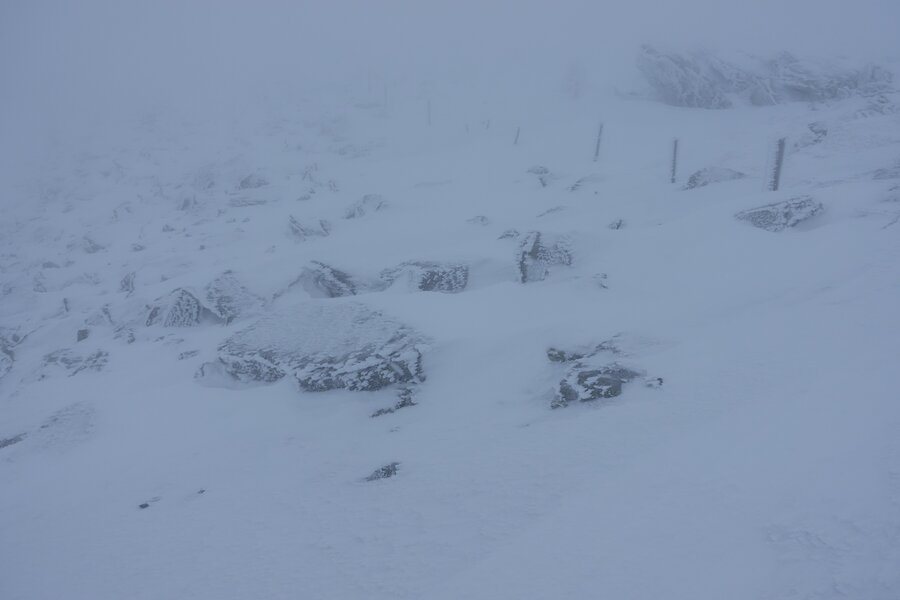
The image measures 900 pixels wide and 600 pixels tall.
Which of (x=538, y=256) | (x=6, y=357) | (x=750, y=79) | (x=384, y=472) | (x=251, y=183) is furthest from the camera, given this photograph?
(x=750, y=79)

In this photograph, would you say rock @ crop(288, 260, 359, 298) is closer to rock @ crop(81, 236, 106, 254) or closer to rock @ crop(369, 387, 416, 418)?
rock @ crop(369, 387, 416, 418)

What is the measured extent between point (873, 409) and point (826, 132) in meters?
21.5

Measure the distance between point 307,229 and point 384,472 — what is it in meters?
16.4

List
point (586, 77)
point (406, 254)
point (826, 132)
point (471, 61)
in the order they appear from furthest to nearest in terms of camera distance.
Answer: point (471, 61) < point (586, 77) < point (826, 132) < point (406, 254)

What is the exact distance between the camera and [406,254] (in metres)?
14.6

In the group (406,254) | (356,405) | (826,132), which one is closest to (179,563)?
(356,405)

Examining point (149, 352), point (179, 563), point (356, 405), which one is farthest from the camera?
point (149, 352)

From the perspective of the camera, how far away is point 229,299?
1279cm

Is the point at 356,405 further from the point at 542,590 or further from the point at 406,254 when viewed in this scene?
the point at 406,254

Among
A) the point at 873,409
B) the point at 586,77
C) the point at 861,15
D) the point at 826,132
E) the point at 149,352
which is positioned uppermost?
the point at 861,15

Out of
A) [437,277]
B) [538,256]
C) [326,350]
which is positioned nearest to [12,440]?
[326,350]

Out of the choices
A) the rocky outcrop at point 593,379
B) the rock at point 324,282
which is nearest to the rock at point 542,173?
the rock at point 324,282

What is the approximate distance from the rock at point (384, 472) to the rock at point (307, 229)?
15.2 m

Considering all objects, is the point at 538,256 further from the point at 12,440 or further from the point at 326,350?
the point at 12,440
